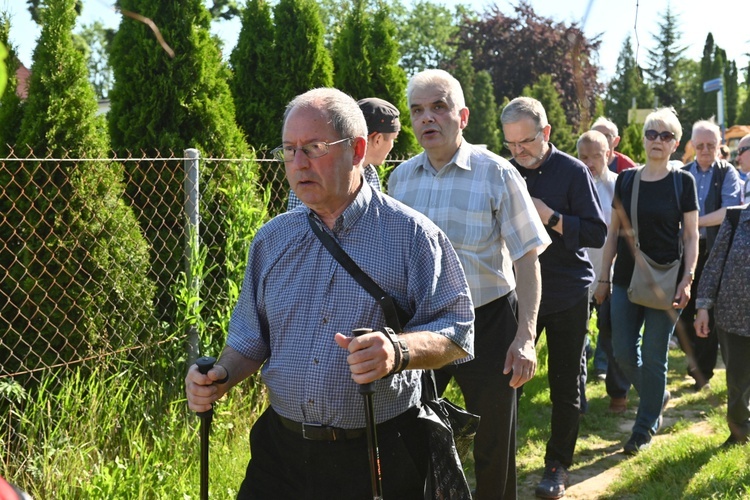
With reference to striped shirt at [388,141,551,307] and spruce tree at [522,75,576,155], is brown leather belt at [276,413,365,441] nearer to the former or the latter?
striped shirt at [388,141,551,307]

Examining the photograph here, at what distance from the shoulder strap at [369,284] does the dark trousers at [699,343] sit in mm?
5632

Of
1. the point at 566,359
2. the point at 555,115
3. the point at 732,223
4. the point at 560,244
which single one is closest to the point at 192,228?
the point at 560,244

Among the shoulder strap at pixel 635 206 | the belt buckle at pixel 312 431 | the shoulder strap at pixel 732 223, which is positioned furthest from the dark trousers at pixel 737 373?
the belt buckle at pixel 312 431

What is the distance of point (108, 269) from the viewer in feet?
15.7

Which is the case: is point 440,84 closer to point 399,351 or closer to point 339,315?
point 339,315

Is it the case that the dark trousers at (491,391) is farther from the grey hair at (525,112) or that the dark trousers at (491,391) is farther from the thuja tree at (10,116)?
the thuja tree at (10,116)

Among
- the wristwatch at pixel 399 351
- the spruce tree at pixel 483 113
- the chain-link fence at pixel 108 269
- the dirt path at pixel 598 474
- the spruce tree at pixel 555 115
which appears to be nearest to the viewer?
the wristwatch at pixel 399 351

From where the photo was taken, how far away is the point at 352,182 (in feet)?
9.13

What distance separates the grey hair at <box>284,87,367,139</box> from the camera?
2691 millimetres

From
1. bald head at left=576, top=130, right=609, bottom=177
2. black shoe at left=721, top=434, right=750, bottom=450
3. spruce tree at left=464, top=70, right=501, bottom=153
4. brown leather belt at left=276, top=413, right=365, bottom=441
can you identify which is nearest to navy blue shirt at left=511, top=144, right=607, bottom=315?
black shoe at left=721, top=434, right=750, bottom=450

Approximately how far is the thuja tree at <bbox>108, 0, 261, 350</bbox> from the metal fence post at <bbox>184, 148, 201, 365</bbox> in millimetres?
401

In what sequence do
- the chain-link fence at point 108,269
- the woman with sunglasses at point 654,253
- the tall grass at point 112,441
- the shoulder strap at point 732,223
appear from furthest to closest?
the woman with sunglasses at point 654,253 → the shoulder strap at point 732,223 → the chain-link fence at point 108,269 → the tall grass at point 112,441

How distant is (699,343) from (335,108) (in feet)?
20.6

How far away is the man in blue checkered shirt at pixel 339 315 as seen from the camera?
2.67 metres
